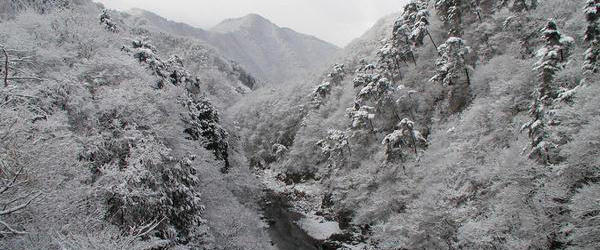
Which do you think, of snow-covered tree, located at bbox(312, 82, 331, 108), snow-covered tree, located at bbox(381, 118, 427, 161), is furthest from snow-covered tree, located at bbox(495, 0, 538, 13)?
snow-covered tree, located at bbox(312, 82, 331, 108)

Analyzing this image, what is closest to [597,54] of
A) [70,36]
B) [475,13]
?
[475,13]

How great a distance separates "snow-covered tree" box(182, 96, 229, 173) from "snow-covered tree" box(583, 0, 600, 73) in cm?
2861

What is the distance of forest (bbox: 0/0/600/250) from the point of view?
13.4m

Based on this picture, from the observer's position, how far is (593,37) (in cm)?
2014

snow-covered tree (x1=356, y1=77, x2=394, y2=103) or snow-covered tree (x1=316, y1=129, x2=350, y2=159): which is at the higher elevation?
snow-covered tree (x1=356, y1=77, x2=394, y2=103)

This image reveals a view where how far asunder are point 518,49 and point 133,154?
99.5 ft

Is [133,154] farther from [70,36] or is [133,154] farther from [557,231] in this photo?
[557,231]

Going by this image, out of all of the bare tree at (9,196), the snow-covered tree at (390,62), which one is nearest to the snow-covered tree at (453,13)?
the snow-covered tree at (390,62)

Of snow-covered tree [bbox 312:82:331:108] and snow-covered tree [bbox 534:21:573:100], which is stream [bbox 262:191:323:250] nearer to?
snow-covered tree [bbox 312:82:331:108]

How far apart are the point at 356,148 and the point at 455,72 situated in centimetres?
1413

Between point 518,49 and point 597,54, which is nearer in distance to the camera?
point 597,54

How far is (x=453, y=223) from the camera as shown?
21906 mm

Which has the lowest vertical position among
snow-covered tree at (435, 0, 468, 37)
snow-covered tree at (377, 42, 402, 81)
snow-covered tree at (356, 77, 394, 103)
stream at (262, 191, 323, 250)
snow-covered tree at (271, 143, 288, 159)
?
snow-covered tree at (271, 143, 288, 159)

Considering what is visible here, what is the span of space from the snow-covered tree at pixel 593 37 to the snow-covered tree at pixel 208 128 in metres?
28.6
